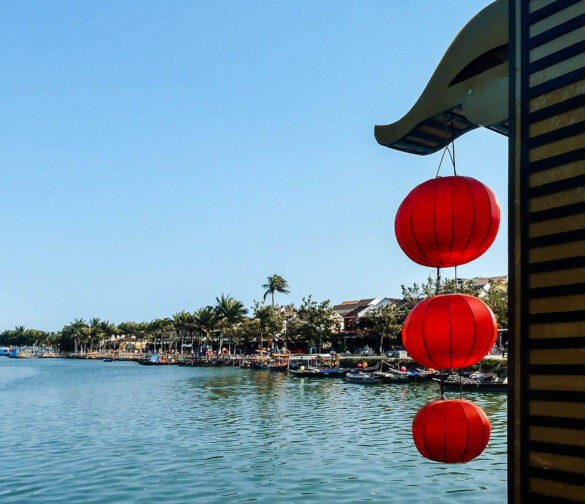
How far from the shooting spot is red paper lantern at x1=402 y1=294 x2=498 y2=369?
4.16m

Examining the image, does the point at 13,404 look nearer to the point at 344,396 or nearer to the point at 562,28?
the point at 344,396

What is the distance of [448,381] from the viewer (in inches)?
1373

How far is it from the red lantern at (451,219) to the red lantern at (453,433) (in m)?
1.16

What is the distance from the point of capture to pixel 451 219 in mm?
4215

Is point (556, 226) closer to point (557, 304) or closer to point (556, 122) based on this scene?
point (557, 304)

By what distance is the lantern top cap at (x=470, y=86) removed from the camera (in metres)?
4.17

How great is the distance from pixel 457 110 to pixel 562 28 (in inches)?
46.9

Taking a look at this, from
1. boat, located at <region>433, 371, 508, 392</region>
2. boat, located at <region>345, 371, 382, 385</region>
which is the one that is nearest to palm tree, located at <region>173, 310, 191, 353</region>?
boat, located at <region>345, 371, 382, 385</region>

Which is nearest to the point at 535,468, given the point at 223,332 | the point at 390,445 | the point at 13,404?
the point at 390,445

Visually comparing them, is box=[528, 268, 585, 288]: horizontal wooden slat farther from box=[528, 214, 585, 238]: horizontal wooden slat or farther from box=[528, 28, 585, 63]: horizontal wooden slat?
box=[528, 28, 585, 63]: horizontal wooden slat

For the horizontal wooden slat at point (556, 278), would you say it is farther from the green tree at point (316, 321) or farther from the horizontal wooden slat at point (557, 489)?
the green tree at point (316, 321)

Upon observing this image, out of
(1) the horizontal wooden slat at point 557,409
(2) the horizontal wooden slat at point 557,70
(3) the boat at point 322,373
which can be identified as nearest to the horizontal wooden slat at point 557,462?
(1) the horizontal wooden slat at point 557,409

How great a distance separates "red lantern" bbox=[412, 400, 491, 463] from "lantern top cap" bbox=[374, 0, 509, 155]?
2206 mm

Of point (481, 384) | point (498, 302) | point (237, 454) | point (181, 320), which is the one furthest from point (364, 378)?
point (181, 320)
